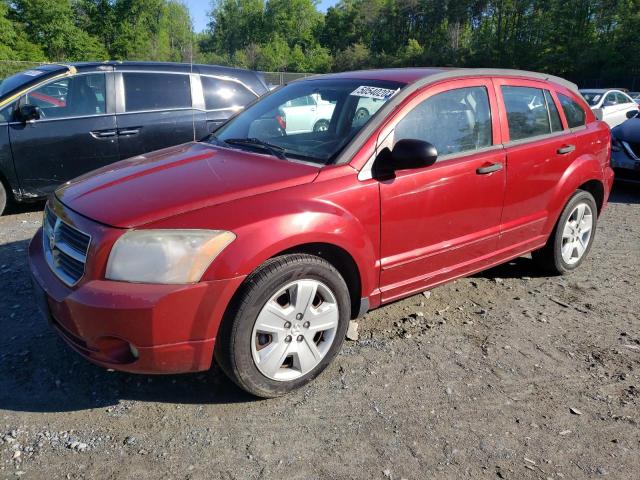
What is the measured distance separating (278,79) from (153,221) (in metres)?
25.9

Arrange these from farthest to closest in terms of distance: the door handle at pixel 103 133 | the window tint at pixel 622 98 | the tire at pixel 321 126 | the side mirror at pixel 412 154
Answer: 1. the window tint at pixel 622 98
2. the door handle at pixel 103 133
3. the tire at pixel 321 126
4. the side mirror at pixel 412 154

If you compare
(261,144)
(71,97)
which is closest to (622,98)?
(71,97)

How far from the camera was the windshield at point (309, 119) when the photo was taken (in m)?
3.32

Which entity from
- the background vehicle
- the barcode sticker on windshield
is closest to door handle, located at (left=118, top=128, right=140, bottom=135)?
the barcode sticker on windshield

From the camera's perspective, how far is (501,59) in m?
64.7

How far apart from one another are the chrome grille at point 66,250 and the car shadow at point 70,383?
68 centimetres

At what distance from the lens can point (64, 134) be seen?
6.18m

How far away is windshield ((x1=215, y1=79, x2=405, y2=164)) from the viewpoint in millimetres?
3318

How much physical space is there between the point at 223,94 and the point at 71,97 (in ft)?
6.14

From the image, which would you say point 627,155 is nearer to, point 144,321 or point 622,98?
point 144,321

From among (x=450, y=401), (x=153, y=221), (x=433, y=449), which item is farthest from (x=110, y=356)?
(x=450, y=401)

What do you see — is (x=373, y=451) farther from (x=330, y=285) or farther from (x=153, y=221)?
(x=153, y=221)

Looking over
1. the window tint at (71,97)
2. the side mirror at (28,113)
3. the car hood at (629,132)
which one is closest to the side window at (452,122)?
the window tint at (71,97)

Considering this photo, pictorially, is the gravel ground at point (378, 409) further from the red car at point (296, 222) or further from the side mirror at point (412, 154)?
the side mirror at point (412, 154)
